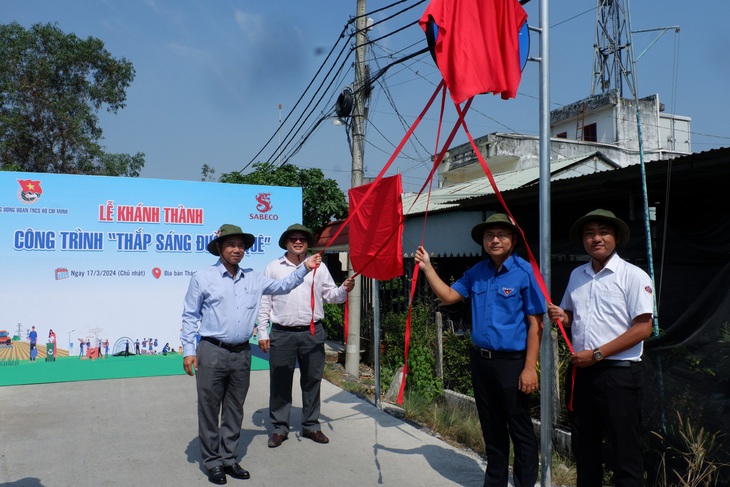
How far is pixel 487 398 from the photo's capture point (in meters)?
3.71

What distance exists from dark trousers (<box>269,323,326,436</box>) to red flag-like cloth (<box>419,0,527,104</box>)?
9.22ft

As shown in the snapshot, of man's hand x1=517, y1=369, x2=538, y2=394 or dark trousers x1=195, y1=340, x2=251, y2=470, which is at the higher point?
man's hand x1=517, y1=369, x2=538, y2=394

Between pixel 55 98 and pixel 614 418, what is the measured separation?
2527cm

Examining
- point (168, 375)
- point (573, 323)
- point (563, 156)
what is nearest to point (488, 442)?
point (573, 323)

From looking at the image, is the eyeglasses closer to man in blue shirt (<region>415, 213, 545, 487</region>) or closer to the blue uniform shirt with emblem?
man in blue shirt (<region>415, 213, 545, 487</region>)

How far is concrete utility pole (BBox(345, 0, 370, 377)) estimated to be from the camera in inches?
344

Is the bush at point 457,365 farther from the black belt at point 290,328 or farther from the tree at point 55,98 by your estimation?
the tree at point 55,98

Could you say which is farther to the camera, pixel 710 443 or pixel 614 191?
pixel 614 191

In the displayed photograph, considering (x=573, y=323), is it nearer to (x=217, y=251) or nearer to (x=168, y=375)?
(x=217, y=251)

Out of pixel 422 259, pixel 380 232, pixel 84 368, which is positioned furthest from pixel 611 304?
pixel 84 368

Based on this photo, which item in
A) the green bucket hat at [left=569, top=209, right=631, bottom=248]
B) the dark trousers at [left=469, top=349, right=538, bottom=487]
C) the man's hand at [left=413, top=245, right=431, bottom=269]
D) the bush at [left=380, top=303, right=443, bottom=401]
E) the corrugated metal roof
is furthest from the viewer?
the corrugated metal roof

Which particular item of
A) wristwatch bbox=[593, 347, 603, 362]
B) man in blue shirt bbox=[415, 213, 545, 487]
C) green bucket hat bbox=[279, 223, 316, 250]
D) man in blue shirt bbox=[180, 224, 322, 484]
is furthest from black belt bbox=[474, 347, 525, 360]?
green bucket hat bbox=[279, 223, 316, 250]

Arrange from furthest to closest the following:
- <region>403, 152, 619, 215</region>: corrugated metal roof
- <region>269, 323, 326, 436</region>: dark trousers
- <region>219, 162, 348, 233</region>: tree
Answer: <region>219, 162, 348, 233</region>: tree
<region>403, 152, 619, 215</region>: corrugated metal roof
<region>269, 323, 326, 436</region>: dark trousers

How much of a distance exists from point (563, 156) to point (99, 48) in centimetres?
1908
